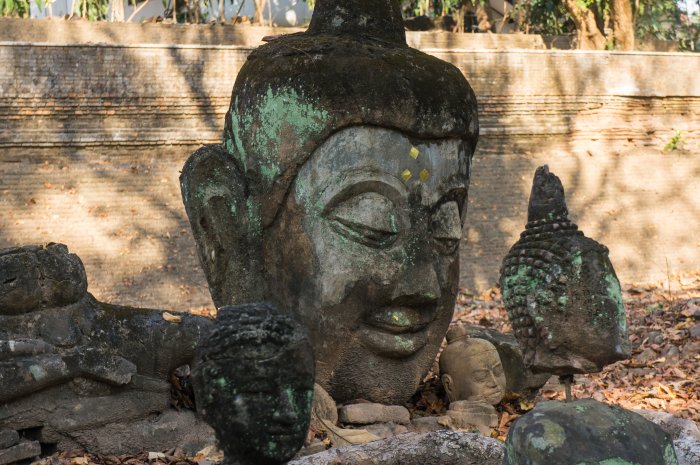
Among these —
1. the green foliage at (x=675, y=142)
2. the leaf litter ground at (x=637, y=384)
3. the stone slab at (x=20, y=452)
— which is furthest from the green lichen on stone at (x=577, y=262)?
the green foliage at (x=675, y=142)

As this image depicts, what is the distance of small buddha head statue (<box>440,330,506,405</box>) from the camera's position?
5953 mm

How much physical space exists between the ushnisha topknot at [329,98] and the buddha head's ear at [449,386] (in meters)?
1.42

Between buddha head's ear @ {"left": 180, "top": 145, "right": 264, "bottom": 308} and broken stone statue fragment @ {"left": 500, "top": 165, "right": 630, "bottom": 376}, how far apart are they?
253 cm

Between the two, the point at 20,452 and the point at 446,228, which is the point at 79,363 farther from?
the point at 446,228

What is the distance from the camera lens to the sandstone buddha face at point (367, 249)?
554 cm

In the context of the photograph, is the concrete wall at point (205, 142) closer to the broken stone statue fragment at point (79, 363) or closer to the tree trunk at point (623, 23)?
the tree trunk at point (623, 23)

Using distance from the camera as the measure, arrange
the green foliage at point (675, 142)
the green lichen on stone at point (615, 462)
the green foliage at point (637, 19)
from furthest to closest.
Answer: the green foliage at point (637, 19) < the green foliage at point (675, 142) < the green lichen on stone at point (615, 462)

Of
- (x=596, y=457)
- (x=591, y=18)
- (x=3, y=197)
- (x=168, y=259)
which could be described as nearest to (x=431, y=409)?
(x=596, y=457)

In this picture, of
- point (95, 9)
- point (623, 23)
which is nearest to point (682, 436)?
point (623, 23)

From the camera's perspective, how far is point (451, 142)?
19.0 feet

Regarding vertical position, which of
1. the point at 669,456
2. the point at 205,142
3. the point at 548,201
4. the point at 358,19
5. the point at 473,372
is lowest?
the point at 473,372

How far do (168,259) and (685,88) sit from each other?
8.47m

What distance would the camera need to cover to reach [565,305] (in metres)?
3.41

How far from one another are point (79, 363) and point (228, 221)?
1149mm
